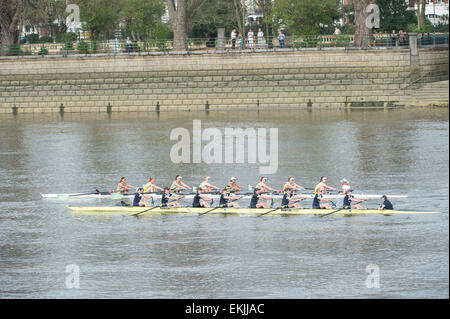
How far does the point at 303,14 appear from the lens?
2328 inches

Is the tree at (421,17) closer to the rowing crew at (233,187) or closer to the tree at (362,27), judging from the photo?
the tree at (362,27)

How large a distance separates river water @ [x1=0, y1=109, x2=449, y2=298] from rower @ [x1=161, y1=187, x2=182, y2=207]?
0.72 m

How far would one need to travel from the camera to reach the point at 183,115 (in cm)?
5153

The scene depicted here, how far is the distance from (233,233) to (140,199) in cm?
474

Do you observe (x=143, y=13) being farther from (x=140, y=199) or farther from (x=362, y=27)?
(x=140, y=199)

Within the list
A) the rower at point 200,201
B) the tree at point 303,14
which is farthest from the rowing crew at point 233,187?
the tree at point 303,14

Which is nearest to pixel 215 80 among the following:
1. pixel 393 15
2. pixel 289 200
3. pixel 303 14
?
pixel 303 14

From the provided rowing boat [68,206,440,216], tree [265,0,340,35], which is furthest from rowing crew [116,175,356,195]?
tree [265,0,340,35]

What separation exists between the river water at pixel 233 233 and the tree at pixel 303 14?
18191 mm

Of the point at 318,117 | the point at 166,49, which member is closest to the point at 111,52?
the point at 166,49

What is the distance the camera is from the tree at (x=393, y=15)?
197 ft

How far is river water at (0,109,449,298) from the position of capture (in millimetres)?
20938
